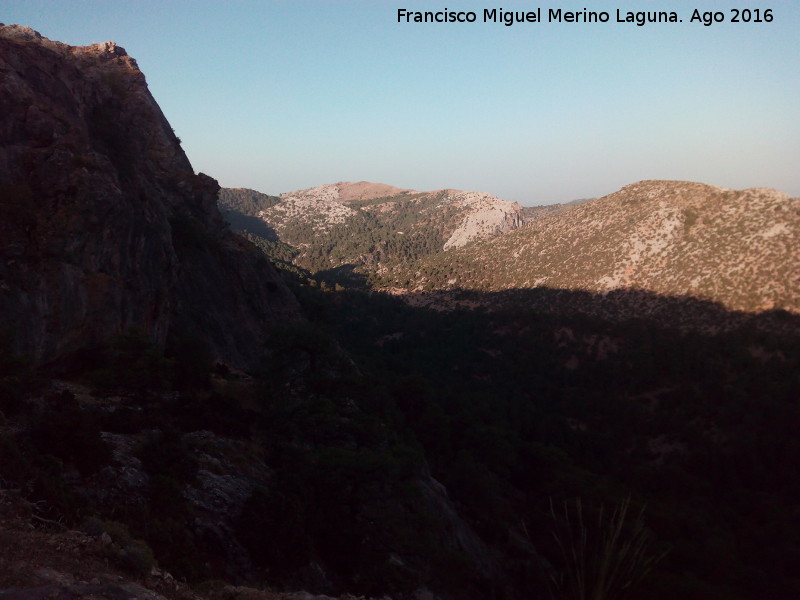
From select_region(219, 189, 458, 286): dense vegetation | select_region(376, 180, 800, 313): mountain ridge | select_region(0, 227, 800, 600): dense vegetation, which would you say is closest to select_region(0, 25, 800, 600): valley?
select_region(0, 227, 800, 600): dense vegetation

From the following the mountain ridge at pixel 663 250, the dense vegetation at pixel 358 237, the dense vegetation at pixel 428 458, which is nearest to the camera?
the dense vegetation at pixel 428 458

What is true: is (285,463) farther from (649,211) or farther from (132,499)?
(649,211)

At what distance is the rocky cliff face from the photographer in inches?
679

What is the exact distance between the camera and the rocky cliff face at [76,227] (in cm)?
1725

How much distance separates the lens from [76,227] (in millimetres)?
19969

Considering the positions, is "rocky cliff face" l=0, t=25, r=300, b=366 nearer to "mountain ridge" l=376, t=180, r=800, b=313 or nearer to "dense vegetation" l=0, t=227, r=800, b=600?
"dense vegetation" l=0, t=227, r=800, b=600

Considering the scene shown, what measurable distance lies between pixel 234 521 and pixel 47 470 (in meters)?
4.61

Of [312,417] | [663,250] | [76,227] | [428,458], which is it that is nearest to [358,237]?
[663,250]

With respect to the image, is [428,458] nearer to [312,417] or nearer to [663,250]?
[312,417]

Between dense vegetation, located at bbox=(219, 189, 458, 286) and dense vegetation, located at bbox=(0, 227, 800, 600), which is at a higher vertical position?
dense vegetation, located at bbox=(219, 189, 458, 286)

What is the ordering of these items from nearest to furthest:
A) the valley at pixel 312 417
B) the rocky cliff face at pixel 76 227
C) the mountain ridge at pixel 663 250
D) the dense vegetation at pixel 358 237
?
the valley at pixel 312 417 → the rocky cliff face at pixel 76 227 → the mountain ridge at pixel 663 250 → the dense vegetation at pixel 358 237

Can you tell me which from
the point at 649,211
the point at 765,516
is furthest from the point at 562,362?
the point at 649,211

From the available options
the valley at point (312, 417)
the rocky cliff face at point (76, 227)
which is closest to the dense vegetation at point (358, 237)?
the valley at point (312, 417)

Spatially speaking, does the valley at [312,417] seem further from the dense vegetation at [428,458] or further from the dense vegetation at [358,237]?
the dense vegetation at [358,237]
